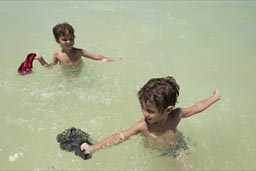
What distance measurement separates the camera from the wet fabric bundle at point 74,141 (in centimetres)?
386

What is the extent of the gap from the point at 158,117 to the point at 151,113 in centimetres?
12

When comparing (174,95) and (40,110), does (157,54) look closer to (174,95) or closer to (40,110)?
(40,110)

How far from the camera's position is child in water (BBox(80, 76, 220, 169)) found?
11.0 ft

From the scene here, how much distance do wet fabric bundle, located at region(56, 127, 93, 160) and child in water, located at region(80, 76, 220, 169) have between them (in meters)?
0.10

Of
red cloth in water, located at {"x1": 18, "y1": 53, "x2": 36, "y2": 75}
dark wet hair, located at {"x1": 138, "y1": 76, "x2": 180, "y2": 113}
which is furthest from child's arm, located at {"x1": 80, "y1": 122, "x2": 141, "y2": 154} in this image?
red cloth in water, located at {"x1": 18, "y1": 53, "x2": 36, "y2": 75}

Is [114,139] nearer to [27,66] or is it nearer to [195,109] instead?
[195,109]

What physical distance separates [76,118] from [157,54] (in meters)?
2.16

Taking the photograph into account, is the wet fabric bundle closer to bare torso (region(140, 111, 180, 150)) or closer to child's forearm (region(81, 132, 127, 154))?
child's forearm (region(81, 132, 127, 154))

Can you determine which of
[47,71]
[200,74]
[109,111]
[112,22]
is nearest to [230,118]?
[200,74]

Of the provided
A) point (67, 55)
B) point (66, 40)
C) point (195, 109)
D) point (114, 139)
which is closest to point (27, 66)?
point (67, 55)

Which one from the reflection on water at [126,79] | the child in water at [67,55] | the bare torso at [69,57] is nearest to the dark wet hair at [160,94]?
the reflection on water at [126,79]

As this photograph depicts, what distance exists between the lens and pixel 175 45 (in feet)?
21.7

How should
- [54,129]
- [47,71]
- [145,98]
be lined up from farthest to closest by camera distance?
[47,71]
[54,129]
[145,98]

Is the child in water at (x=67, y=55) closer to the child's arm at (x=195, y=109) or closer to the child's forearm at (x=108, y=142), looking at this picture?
the child's arm at (x=195, y=109)
